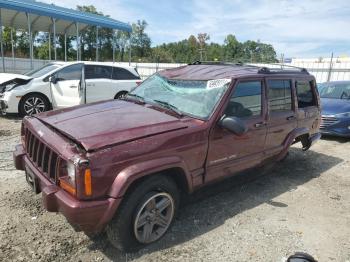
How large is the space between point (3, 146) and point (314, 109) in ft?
18.8

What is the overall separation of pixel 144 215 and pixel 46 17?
1864 cm

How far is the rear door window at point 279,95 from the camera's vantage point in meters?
4.77

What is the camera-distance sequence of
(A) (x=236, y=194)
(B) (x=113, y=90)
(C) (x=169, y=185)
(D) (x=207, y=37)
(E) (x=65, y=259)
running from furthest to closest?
(D) (x=207, y=37) → (B) (x=113, y=90) → (A) (x=236, y=194) → (C) (x=169, y=185) → (E) (x=65, y=259)

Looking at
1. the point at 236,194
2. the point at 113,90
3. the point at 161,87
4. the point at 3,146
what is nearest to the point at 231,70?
the point at 161,87

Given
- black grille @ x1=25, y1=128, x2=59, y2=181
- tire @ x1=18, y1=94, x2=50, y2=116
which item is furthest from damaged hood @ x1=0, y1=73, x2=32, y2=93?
black grille @ x1=25, y1=128, x2=59, y2=181

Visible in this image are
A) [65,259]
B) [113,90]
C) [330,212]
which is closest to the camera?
[65,259]

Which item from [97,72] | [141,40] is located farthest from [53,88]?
[141,40]

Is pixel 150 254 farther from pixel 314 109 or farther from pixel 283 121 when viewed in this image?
pixel 314 109

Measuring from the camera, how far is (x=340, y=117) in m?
8.53

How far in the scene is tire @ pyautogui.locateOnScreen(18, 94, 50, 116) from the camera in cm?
902

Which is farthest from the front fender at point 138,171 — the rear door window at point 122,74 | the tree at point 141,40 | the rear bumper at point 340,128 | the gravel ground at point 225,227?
the tree at point 141,40

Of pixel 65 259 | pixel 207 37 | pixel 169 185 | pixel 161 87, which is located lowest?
pixel 65 259

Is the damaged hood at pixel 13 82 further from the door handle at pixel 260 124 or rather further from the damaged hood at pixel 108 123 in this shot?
the door handle at pixel 260 124

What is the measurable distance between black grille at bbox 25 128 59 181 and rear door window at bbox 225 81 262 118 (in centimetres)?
197
